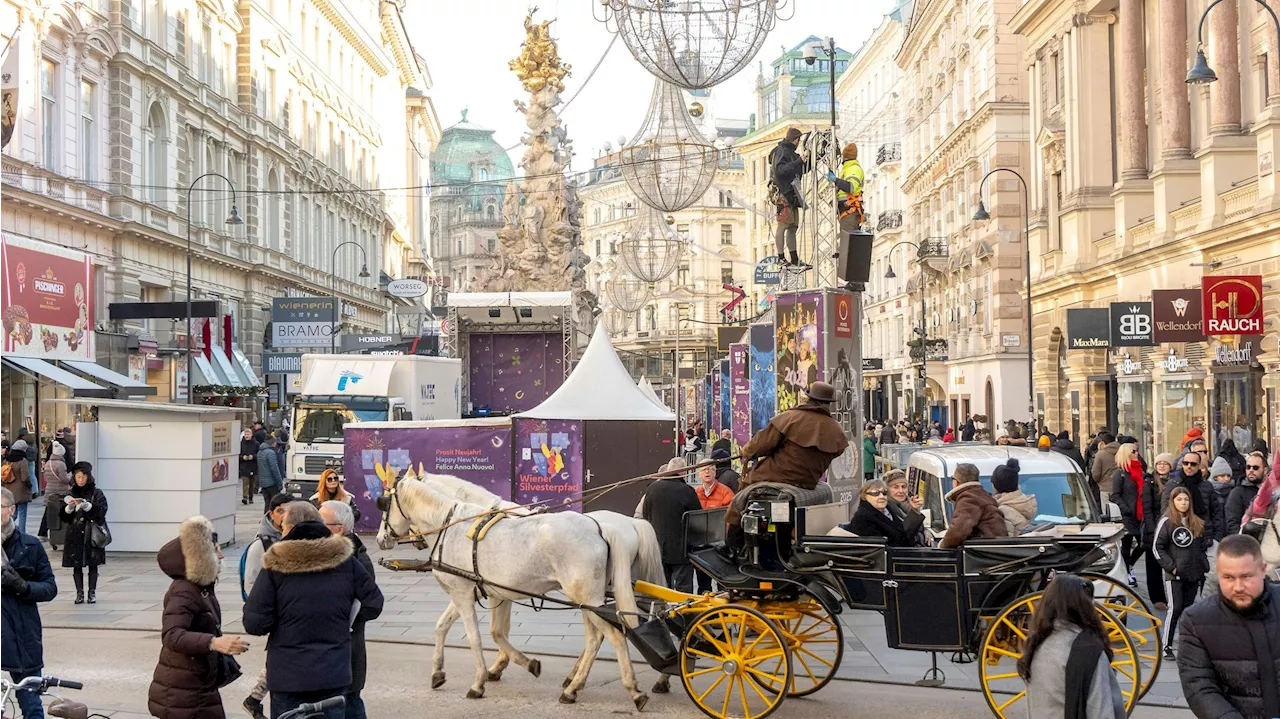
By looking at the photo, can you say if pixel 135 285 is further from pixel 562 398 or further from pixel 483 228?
pixel 483 228

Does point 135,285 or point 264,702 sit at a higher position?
point 135,285

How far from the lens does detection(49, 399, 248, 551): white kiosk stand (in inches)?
766

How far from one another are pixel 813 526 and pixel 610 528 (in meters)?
1.51

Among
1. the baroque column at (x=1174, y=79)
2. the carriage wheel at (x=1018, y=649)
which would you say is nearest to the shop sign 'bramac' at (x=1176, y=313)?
the baroque column at (x=1174, y=79)

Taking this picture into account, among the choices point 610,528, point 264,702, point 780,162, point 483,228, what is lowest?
point 264,702

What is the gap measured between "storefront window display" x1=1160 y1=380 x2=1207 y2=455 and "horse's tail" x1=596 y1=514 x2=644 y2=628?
22215 millimetres

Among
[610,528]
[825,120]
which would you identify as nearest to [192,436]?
[610,528]

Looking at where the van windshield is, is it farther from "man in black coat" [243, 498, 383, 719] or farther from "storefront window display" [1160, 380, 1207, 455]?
"storefront window display" [1160, 380, 1207, 455]

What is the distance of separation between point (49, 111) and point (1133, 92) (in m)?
27.5

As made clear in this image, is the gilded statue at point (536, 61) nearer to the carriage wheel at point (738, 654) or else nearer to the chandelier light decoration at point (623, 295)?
the chandelier light decoration at point (623, 295)

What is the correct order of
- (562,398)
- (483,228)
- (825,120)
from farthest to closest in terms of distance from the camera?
(483,228), (825,120), (562,398)

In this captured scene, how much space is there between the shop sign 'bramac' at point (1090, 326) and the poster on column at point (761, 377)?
1138 cm

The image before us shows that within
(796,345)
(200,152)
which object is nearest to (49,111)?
(200,152)

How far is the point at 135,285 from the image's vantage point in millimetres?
40594
